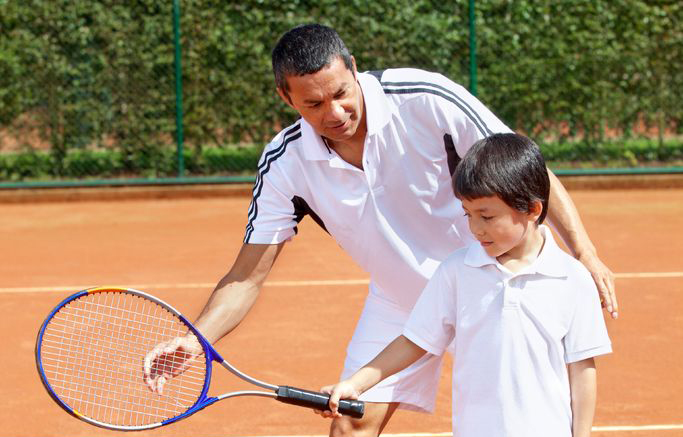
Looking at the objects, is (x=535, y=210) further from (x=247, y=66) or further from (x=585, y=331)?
(x=247, y=66)

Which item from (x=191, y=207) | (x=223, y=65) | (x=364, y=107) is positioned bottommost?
(x=191, y=207)

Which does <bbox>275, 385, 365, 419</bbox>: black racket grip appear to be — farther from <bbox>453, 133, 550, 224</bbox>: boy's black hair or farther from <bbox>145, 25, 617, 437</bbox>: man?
<bbox>453, 133, 550, 224</bbox>: boy's black hair

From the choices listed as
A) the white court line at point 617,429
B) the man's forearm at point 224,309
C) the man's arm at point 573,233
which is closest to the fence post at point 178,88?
the white court line at point 617,429

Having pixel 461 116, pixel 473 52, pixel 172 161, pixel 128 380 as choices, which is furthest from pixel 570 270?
pixel 172 161

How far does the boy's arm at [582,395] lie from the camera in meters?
2.64

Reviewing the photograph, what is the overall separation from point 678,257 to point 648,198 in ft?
9.37

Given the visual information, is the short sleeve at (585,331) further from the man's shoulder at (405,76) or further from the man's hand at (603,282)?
the man's shoulder at (405,76)

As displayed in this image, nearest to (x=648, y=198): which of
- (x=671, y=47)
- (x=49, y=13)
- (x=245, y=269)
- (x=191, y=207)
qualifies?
(x=671, y=47)

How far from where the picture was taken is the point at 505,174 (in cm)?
260

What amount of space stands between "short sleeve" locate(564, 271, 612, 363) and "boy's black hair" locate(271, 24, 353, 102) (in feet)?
2.99

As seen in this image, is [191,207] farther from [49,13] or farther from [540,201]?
[540,201]

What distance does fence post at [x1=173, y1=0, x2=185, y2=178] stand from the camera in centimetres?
1057

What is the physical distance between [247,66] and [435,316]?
837 centimetres

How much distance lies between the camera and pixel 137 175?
11.0 meters
